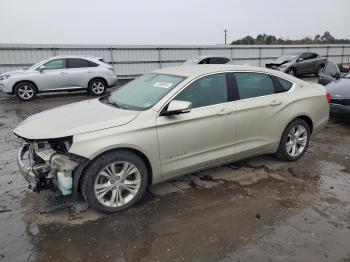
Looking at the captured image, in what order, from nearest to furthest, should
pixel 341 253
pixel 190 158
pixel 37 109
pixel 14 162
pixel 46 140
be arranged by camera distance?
pixel 341 253 → pixel 46 140 → pixel 190 158 → pixel 14 162 → pixel 37 109

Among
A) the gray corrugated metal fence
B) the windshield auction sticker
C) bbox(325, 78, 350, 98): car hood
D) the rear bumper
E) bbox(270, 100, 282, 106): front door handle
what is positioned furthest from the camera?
the gray corrugated metal fence

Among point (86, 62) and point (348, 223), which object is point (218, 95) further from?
point (86, 62)

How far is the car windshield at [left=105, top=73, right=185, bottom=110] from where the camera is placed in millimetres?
4324

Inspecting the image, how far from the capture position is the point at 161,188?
15.2 feet

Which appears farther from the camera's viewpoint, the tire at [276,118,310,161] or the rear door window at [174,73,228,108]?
the tire at [276,118,310,161]

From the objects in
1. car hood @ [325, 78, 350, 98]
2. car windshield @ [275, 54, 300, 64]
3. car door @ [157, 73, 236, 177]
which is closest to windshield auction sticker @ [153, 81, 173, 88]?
car door @ [157, 73, 236, 177]

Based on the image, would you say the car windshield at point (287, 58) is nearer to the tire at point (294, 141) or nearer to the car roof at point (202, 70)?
the tire at point (294, 141)

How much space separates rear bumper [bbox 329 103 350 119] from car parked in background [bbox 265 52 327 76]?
1257 cm

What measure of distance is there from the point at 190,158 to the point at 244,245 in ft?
4.52

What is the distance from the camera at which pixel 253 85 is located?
505 cm

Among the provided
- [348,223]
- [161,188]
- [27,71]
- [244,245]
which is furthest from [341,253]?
[27,71]

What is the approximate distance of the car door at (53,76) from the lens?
41.2 ft

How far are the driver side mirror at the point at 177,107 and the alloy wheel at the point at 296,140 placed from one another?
2165 millimetres

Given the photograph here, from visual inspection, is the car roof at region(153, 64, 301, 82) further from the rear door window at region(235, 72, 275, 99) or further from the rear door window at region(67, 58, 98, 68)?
the rear door window at region(67, 58, 98, 68)
